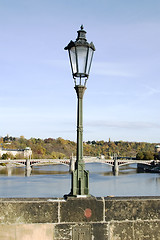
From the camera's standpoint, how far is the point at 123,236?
16.5 feet

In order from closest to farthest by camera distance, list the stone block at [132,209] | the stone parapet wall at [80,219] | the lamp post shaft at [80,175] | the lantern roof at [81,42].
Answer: the stone parapet wall at [80,219], the stone block at [132,209], the lamp post shaft at [80,175], the lantern roof at [81,42]

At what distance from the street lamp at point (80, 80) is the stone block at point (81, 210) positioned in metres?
0.20

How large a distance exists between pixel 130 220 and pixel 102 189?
148ft

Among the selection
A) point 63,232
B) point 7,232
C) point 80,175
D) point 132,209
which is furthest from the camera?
point 80,175

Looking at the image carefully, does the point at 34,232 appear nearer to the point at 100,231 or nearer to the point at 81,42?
the point at 100,231

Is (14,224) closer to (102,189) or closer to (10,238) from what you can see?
(10,238)

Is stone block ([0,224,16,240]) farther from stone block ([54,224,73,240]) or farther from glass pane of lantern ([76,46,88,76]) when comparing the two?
glass pane of lantern ([76,46,88,76])

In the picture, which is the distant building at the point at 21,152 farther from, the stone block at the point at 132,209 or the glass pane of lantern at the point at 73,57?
the stone block at the point at 132,209

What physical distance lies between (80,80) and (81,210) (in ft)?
8.00

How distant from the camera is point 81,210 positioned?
506 centimetres

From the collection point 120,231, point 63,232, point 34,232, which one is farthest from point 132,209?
point 34,232

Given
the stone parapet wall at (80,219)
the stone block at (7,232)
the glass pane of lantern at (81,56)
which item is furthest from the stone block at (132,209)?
the glass pane of lantern at (81,56)

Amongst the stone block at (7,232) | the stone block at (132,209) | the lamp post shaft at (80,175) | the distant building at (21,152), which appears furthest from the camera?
the distant building at (21,152)

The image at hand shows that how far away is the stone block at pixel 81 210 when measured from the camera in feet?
16.4
